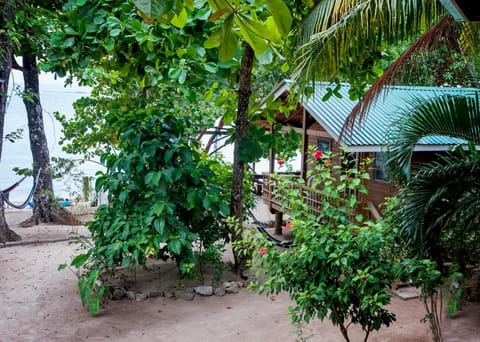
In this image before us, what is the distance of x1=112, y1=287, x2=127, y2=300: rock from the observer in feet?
17.6

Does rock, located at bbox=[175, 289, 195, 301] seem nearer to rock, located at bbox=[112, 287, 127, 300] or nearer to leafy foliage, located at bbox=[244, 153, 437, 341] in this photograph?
rock, located at bbox=[112, 287, 127, 300]

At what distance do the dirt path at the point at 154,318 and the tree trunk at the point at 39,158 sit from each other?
3.68m

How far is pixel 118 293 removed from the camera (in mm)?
5402

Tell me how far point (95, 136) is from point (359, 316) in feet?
25.0

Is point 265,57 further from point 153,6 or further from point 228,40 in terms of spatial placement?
point 153,6

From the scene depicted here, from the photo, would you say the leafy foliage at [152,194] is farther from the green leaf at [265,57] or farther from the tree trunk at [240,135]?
the green leaf at [265,57]

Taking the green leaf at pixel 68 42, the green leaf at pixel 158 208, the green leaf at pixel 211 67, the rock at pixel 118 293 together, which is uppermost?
the green leaf at pixel 68 42

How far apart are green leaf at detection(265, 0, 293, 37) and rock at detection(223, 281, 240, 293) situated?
17.1ft

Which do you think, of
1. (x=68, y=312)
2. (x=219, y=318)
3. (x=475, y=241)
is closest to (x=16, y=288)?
(x=68, y=312)

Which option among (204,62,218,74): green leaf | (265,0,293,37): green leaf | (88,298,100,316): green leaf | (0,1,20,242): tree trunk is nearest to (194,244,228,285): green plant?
(88,298,100,316): green leaf

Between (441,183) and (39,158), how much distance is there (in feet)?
28.6

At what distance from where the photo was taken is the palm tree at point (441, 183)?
2.93 meters

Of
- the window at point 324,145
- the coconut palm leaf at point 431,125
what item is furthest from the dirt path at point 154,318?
the window at point 324,145

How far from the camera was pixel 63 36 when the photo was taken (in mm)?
3859
